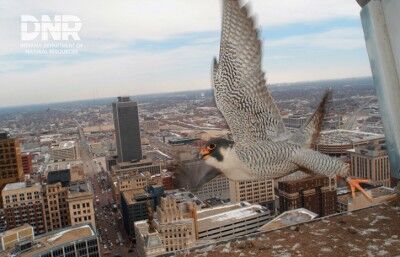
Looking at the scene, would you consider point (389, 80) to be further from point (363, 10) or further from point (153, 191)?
point (153, 191)

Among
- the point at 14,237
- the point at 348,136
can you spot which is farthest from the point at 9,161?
the point at 348,136

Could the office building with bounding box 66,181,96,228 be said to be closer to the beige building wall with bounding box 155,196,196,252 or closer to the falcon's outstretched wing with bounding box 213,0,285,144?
the beige building wall with bounding box 155,196,196,252

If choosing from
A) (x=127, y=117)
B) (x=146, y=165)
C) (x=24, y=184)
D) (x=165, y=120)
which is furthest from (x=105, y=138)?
(x=24, y=184)

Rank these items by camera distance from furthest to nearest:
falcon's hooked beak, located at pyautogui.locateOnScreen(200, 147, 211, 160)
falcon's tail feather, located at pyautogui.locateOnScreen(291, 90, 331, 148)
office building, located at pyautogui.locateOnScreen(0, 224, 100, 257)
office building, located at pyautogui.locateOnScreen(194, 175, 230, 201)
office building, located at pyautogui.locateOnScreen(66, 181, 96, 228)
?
Answer: 1. office building, located at pyautogui.locateOnScreen(194, 175, 230, 201)
2. office building, located at pyautogui.locateOnScreen(66, 181, 96, 228)
3. office building, located at pyautogui.locateOnScreen(0, 224, 100, 257)
4. falcon's tail feather, located at pyautogui.locateOnScreen(291, 90, 331, 148)
5. falcon's hooked beak, located at pyautogui.locateOnScreen(200, 147, 211, 160)

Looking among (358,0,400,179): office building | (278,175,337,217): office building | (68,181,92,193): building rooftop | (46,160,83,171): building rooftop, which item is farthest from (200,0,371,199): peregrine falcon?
(46,160,83,171): building rooftop

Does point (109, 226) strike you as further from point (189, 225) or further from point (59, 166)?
point (59, 166)

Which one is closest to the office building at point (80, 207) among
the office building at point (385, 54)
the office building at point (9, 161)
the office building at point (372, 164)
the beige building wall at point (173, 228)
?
the beige building wall at point (173, 228)
